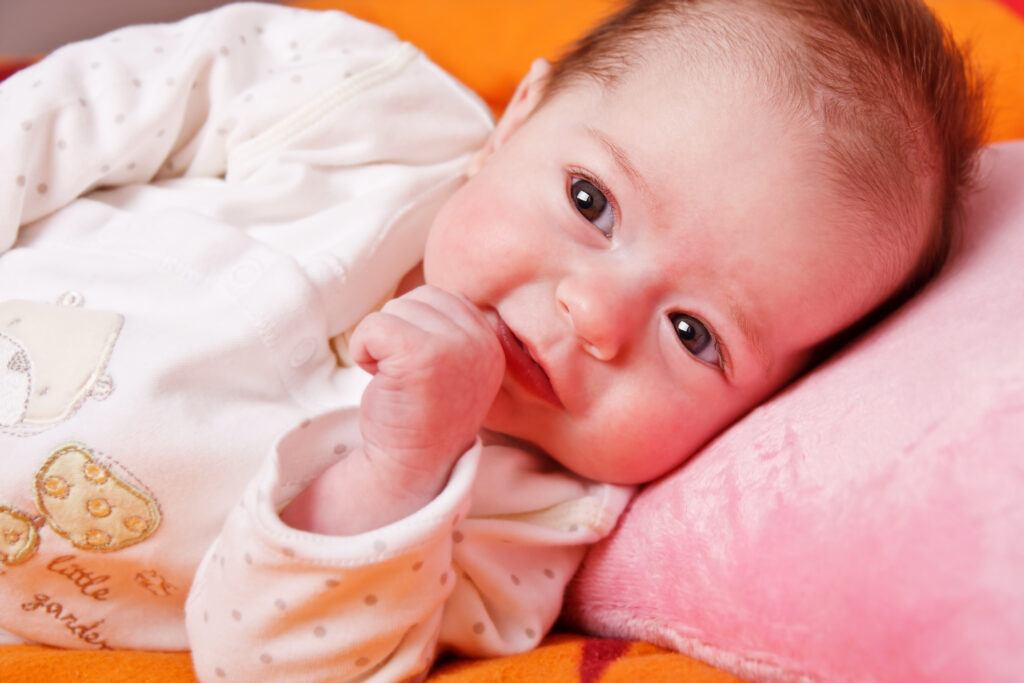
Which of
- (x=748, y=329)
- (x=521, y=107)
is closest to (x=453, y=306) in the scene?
(x=748, y=329)

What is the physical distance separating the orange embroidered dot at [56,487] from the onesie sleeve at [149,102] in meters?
0.38

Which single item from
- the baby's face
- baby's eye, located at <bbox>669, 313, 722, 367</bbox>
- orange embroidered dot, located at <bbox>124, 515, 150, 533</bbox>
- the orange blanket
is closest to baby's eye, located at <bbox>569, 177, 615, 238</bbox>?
the baby's face

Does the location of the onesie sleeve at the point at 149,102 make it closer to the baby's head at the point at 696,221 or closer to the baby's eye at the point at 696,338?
the baby's head at the point at 696,221

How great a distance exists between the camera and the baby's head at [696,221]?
90 cm

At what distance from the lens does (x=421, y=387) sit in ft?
2.56

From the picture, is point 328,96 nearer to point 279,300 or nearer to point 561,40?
point 279,300

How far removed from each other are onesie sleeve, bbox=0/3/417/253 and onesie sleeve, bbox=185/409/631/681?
1.79 feet

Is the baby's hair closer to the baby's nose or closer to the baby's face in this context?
the baby's face

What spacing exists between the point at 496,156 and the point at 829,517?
61cm

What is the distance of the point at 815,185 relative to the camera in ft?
2.97

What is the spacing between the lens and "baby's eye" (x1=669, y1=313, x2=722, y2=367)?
0.96 m

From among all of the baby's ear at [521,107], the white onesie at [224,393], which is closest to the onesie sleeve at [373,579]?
the white onesie at [224,393]

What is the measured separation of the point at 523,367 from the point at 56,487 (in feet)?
1.64

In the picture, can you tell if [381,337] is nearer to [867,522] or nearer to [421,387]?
[421,387]
